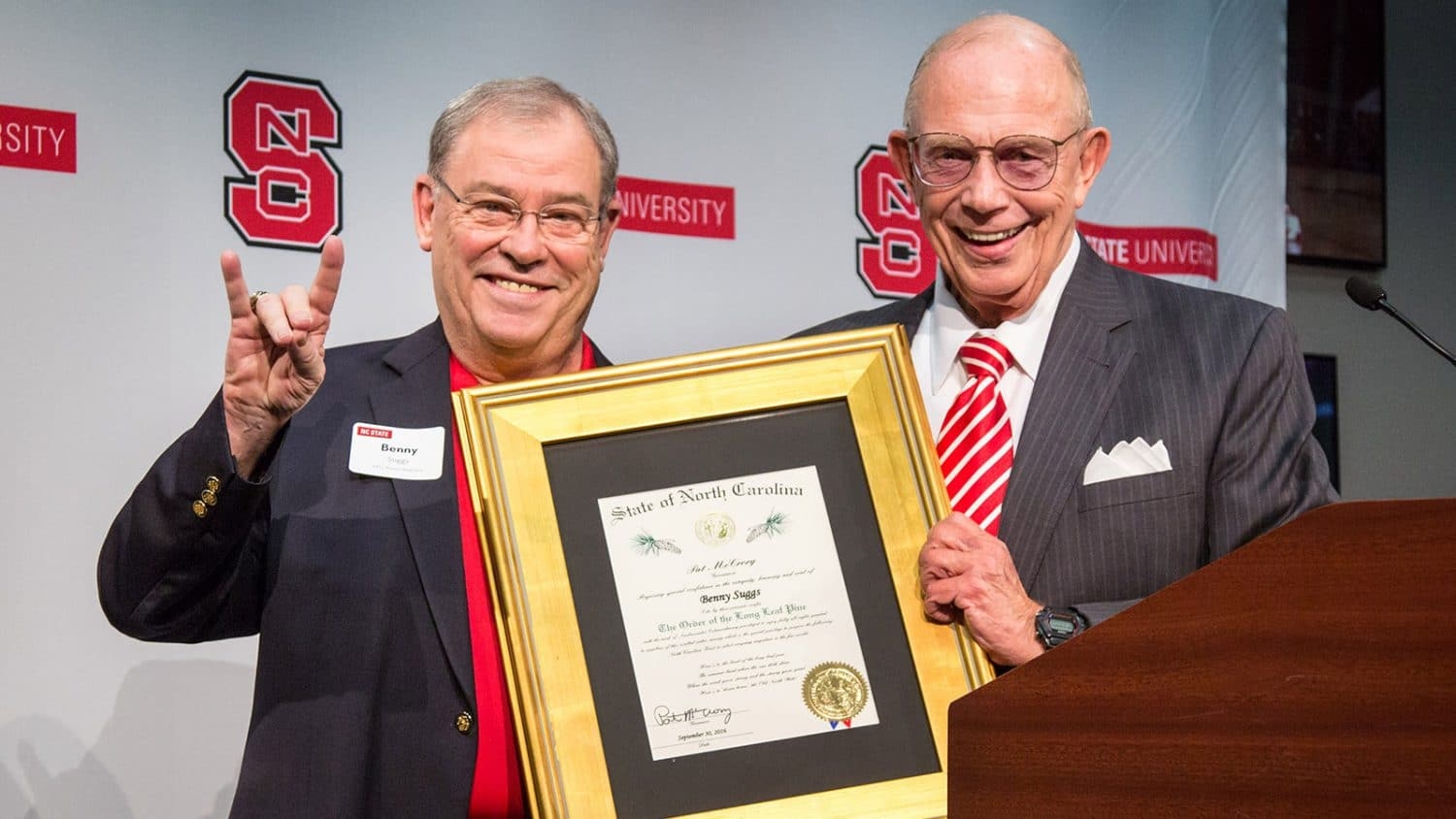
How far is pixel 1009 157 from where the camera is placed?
2.01 m

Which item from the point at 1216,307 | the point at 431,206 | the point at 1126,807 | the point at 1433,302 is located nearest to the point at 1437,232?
the point at 1433,302

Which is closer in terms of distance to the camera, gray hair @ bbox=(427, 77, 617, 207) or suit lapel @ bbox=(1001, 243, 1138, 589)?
suit lapel @ bbox=(1001, 243, 1138, 589)

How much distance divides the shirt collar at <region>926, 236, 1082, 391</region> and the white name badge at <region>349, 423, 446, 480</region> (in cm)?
74

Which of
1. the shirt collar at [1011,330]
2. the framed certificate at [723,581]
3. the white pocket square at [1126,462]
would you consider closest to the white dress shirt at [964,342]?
the shirt collar at [1011,330]

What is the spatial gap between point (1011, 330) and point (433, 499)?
0.87 metres

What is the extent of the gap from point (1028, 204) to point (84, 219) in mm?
2048

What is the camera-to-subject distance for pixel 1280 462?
182cm

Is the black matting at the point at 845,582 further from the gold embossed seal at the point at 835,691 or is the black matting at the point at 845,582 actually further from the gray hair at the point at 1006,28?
the gray hair at the point at 1006,28

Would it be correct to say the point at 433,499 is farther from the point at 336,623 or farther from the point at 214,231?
the point at 214,231

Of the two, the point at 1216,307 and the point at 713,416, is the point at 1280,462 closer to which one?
the point at 1216,307

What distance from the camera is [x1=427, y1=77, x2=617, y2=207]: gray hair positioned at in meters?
2.07

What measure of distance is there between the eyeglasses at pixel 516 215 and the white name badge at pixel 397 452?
1.04ft

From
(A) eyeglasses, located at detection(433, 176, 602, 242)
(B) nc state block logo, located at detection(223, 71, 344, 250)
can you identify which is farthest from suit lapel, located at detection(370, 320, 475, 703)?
(B) nc state block logo, located at detection(223, 71, 344, 250)

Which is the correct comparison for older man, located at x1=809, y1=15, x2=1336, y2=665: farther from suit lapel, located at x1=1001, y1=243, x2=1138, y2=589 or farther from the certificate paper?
the certificate paper
